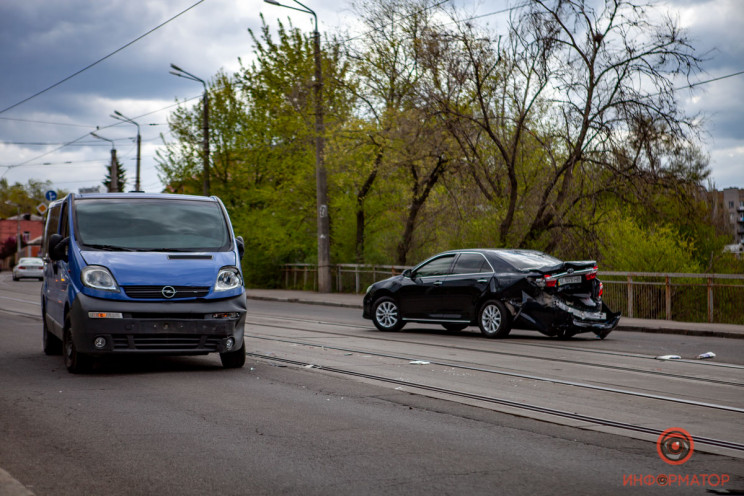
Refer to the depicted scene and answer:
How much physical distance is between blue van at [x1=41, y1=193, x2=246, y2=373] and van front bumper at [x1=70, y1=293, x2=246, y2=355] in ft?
0.03

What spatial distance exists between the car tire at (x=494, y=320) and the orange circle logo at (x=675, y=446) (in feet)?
27.0

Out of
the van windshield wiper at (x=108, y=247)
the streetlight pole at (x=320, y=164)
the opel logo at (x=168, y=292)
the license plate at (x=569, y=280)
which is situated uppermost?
the streetlight pole at (x=320, y=164)

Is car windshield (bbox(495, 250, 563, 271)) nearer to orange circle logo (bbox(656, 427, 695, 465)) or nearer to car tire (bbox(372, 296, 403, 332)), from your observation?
car tire (bbox(372, 296, 403, 332))

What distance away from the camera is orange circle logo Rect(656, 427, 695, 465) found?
586 cm

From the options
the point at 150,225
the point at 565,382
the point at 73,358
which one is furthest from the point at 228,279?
the point at 565,382

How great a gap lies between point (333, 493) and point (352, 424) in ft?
6.89

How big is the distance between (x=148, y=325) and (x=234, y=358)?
1284 millimetres

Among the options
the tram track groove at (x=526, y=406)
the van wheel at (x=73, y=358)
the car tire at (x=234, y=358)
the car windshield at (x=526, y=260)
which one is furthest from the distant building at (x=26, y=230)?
the tram track groove at (x=526, y=406)

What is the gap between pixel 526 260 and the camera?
1548cm

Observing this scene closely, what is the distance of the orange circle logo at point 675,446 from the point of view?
19.2ft

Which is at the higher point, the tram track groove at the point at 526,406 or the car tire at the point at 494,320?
the car tire at the point at 494,320

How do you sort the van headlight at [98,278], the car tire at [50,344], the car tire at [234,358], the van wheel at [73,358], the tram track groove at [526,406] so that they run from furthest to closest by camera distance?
the car tire at [50,344]
the car tire at [234,358]
the van wheel at [73,358]
the van headlight at [98,278]
the tram track groove at [526,406]

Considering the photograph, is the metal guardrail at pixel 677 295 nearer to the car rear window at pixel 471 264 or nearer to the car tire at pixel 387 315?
the car rear window at pixel 471 264

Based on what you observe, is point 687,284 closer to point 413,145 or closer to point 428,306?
point 428,306
